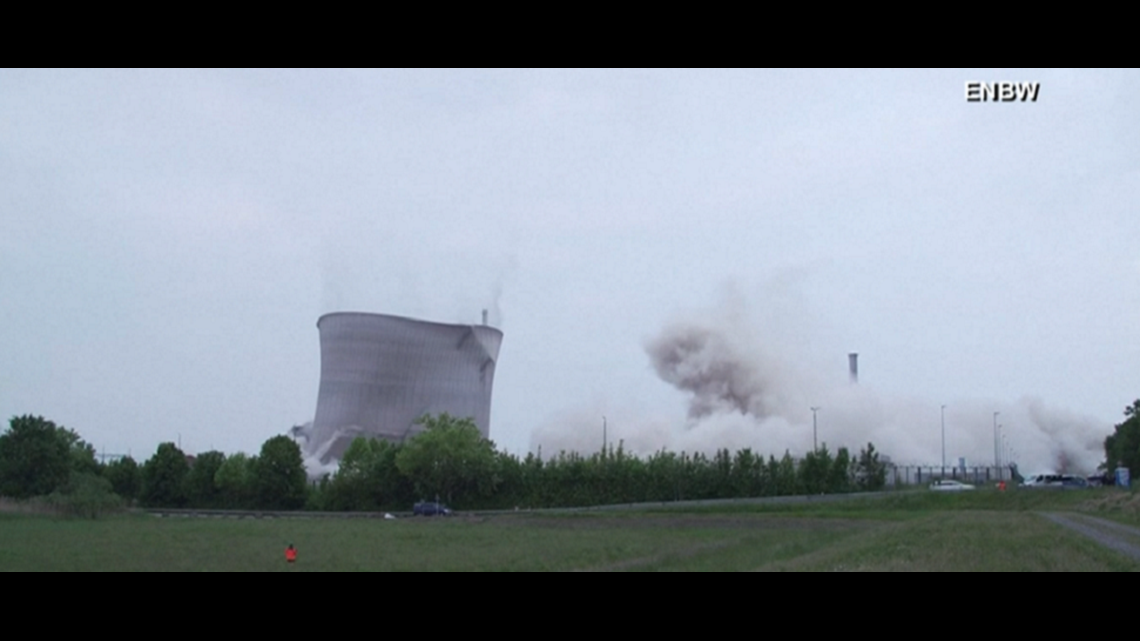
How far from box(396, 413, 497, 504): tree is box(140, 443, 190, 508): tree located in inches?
377

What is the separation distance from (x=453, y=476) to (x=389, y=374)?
583cm

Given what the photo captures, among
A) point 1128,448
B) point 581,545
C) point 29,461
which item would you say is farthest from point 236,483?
point 1128,448

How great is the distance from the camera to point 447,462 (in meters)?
50.9

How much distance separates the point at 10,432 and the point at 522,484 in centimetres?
2341

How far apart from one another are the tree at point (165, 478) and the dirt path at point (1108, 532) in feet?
112

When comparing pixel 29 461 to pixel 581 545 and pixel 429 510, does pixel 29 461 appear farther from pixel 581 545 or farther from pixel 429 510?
pixel 581 545

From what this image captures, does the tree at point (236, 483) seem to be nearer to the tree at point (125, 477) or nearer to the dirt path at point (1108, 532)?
the tree at point (125, 477)

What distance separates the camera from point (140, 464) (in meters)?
45.4

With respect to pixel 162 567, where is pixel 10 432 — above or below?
above

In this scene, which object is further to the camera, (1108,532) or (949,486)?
(949,486)

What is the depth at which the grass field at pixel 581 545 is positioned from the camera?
53.8ft
